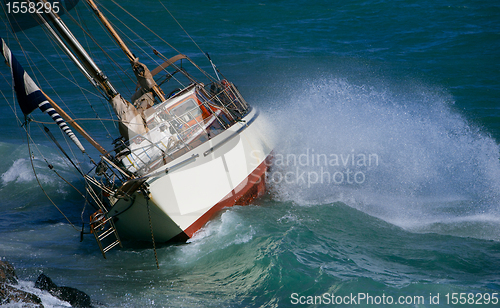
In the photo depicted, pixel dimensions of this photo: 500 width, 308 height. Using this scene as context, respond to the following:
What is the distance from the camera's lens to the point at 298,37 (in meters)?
24.4

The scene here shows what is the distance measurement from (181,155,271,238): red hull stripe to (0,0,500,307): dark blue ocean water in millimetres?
204

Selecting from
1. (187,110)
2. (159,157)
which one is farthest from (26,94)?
(187,110)

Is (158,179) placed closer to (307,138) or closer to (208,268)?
(208,268)

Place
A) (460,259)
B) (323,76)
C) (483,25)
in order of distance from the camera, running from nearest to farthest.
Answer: (460,259), (323,76), (483,25)

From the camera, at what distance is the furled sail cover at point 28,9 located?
8.73 m

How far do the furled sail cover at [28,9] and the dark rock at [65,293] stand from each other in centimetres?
560

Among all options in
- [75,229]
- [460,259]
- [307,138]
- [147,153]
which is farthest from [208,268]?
[307,138]

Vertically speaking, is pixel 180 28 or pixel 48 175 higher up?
pixel 180 28

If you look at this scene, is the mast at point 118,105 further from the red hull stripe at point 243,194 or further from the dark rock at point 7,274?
the dark rock at point 7,274

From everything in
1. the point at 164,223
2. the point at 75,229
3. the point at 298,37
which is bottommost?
the point at 75,229

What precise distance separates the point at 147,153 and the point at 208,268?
303 cm

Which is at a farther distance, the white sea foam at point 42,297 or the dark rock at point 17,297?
the white sea foam at point 42,297

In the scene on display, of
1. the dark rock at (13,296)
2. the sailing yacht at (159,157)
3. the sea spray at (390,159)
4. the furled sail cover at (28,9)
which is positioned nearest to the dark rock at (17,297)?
the dark rock at (13,296)

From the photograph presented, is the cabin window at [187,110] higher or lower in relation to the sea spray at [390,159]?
higher
